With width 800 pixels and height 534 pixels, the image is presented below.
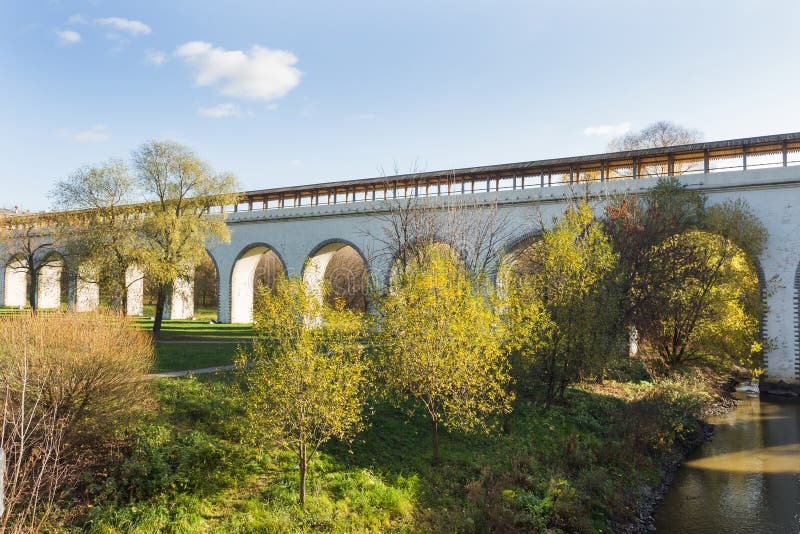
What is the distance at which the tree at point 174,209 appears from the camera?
2230 centimetres

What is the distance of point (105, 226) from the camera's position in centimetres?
2231

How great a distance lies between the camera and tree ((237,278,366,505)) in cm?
923

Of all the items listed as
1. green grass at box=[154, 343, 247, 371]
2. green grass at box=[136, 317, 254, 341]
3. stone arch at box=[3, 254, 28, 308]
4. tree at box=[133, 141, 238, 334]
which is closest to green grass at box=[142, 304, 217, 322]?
stone arch at box=[3, 254, 28, 308]

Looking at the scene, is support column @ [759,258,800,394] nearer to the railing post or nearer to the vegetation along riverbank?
the railing post

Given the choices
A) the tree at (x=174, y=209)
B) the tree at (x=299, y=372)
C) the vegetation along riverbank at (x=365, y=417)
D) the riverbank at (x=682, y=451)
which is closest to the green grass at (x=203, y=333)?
the tree at (x=174, y=209)

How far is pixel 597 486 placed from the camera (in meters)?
12.1

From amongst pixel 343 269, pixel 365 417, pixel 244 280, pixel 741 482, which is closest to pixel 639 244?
pixel 741 482

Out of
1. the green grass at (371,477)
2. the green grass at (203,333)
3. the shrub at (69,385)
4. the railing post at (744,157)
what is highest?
the railing post at (744,157)

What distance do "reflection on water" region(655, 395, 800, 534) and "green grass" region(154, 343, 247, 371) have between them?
12.3m

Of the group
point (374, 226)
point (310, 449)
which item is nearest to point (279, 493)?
point (310, 449)

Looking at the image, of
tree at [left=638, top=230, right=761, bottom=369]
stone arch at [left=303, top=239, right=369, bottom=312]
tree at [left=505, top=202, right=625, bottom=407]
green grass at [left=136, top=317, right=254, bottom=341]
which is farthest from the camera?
stone arch at [left=303, top=239, right=369, bottom=312]

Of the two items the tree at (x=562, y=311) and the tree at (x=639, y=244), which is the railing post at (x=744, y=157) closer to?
the tree at (x=639, y=244)

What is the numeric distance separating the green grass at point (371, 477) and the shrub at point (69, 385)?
550 millimetres

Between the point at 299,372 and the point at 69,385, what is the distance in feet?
12.7
